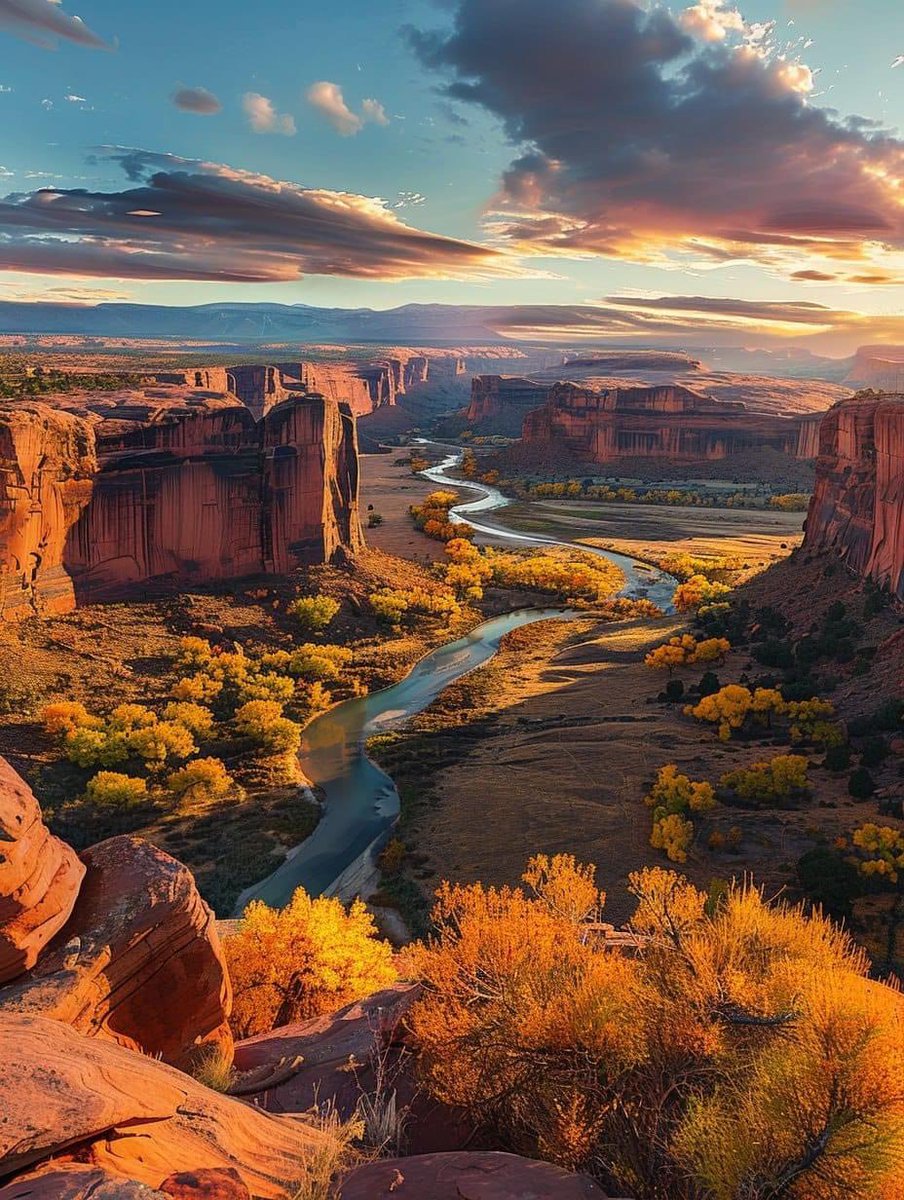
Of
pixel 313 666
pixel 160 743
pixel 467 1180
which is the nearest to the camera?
pixel 467 1180

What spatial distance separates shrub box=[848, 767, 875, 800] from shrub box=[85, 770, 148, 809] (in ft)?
113

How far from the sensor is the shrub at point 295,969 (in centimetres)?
2006

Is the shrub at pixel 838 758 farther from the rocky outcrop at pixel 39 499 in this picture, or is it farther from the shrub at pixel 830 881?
the rocky outcrop at pixel 39 499

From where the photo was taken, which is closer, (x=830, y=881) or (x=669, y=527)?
(x=830, y=881)

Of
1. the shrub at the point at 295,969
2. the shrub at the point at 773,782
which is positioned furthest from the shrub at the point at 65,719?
the shrub at the point at 773,782

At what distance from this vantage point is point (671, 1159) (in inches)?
433

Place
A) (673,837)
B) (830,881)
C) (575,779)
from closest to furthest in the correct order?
(830,881) → (673,837) → (575,779)

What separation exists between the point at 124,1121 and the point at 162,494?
55783mm

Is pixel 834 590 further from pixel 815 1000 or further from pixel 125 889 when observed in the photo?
pixel 125 889

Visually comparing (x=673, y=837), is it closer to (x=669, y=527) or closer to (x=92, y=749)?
(x=92, y=749)

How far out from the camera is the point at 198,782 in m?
40.3

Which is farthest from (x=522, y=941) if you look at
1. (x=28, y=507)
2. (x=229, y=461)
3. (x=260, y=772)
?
(x=229, y=461)

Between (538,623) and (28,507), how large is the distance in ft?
150

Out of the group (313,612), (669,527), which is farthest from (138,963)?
(669,527)
